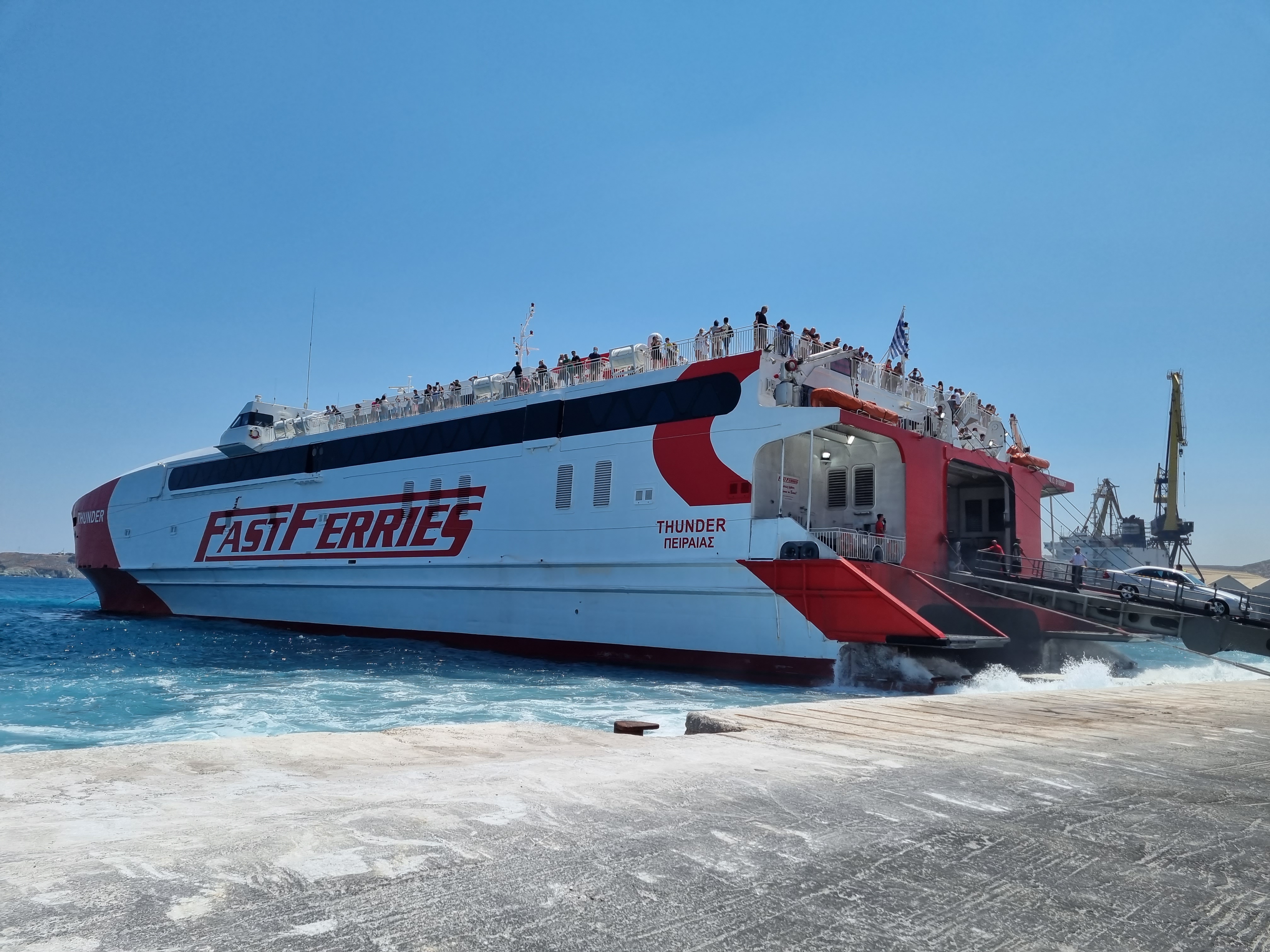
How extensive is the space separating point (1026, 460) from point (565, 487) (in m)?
9.07

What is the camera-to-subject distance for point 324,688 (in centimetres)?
1232

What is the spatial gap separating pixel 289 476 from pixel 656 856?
22377 millimetres

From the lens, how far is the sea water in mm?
9242

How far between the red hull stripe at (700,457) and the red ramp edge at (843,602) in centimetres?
148

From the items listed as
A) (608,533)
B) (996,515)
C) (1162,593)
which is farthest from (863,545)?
(1162,593)

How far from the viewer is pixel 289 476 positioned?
74.3 feet

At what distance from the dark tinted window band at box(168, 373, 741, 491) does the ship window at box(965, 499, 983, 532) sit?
21.1 feet

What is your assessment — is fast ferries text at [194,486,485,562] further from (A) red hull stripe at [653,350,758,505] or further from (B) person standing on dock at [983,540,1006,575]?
(B) person standing on dock at [983,540,1006,575]

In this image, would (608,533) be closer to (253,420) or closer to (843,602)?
(843,602)

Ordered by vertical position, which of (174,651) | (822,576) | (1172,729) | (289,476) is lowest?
(174,651)

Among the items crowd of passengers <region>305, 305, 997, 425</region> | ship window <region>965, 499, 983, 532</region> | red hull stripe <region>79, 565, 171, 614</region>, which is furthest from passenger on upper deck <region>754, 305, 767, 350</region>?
red hull stripe <region>79, 565, 171, 614</region>

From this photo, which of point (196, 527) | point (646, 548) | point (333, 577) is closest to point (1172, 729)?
point (646, 548)

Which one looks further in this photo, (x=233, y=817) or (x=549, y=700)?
(x=549, y=700)

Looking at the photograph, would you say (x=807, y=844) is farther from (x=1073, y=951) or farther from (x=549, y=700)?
(x=549, y=700)
